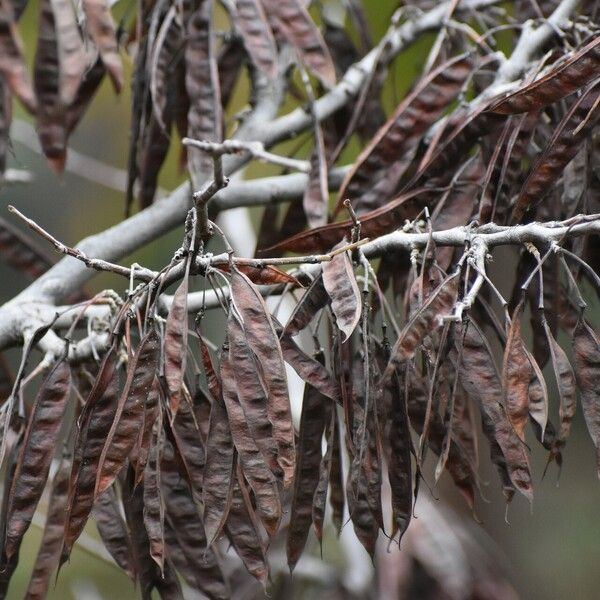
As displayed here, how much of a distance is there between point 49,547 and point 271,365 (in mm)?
427

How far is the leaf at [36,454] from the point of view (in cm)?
95

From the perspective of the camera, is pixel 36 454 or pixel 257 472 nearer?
pixel 257 472

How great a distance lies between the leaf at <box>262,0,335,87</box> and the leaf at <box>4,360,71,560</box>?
650mm

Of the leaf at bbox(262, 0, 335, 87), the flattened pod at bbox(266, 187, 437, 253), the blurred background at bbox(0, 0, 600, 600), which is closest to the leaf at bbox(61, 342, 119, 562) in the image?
the flattened pod at bbox(266, 187, 437, 253)

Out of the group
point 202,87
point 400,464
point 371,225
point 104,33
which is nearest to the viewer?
point 400,464

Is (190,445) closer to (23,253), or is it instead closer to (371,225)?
(371,225)

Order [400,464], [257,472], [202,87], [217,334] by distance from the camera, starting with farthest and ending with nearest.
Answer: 1. [217,334]
2. [202,87]
3. [400,464]
4. [257,472]

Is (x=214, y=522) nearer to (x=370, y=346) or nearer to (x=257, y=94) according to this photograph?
(x=370, y=346)

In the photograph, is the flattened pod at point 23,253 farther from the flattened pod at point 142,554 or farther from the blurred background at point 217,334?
the blurred background at point 217,334

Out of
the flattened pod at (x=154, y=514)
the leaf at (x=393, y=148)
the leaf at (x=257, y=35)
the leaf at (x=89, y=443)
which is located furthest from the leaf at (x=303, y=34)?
the flattened pod at (x=154, y=514)

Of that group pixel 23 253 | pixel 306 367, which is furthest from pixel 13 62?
pixel 306 367

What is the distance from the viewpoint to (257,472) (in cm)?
81

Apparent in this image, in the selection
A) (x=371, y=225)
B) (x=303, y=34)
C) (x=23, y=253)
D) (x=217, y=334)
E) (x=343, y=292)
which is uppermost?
(x=217, y=334)

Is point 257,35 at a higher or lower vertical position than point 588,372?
higher
